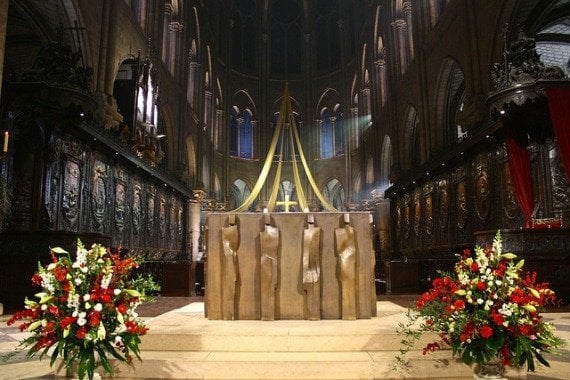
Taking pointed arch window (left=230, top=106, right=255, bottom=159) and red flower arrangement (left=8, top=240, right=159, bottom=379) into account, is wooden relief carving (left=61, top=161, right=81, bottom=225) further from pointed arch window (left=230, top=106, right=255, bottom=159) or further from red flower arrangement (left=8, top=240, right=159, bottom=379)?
pointed arch window (left=230, top=106, right=255, bottom=159)

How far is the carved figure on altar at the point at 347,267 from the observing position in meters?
5.27

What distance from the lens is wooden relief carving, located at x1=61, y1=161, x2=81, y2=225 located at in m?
10.6

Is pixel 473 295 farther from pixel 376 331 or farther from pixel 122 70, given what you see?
pixel 122 70

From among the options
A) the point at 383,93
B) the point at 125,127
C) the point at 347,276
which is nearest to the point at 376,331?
the point at 347,276

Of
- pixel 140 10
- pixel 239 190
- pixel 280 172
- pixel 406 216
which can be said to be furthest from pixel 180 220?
pixel 280 172

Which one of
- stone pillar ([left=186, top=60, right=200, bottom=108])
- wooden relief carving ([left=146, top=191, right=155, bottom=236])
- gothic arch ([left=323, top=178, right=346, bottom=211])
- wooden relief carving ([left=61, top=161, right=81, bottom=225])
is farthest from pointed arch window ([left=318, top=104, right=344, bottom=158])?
wooden relief carving ([left=61, top=161, right=81, bottom=225])

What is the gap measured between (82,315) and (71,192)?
859 centimetres

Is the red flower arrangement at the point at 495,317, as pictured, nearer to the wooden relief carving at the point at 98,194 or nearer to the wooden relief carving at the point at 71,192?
the wooden relief carving at the point at 71,192

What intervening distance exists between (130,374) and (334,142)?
1273 inches

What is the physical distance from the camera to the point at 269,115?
3606cm

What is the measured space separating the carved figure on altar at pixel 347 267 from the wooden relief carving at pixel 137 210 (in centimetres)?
1134

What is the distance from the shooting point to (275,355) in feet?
13.7

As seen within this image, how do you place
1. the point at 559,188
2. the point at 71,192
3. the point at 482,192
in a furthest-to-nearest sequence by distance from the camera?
1. the point at 482,192
2. the point at 71,192
3. the point at 559,188

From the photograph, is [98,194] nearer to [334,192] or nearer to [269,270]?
[269,270]
